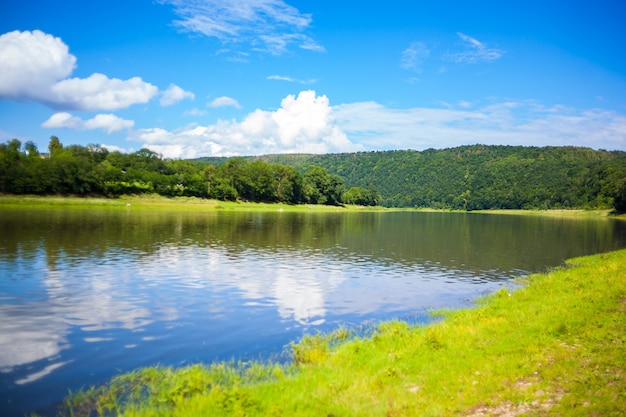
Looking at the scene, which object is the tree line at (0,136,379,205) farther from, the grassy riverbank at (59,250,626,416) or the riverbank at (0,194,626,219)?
the grassy riverbank at (59,250,626,416)

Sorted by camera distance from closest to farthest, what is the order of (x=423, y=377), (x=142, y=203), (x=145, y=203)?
1. (x=423, y=377)
2. (x=142, y=203)
3. (x=145, y=203)

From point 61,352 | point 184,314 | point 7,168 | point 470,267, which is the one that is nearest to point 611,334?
point 184,314

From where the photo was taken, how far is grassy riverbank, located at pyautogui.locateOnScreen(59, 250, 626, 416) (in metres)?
10.9

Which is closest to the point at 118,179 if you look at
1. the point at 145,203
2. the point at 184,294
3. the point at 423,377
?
the point at 145,203

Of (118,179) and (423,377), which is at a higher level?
(118,179)

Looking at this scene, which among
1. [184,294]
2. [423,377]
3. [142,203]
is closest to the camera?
[423,377]

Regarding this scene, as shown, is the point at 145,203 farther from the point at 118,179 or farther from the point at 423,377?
the point at 423,377

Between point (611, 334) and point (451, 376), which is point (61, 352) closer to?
point (451, 376)

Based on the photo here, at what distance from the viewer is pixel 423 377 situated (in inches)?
512

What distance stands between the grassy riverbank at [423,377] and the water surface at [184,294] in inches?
88.7

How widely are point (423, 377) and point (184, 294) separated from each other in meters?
18.2

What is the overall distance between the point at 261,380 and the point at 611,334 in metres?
12.7

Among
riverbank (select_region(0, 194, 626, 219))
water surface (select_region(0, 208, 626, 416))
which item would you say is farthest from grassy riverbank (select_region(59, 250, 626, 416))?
riverbank (select_region(0, 194, 626, 219))

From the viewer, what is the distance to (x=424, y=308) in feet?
84.2
